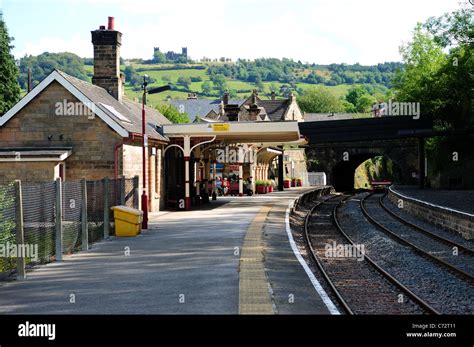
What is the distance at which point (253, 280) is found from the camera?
42.3 feet

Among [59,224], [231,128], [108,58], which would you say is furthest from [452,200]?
[59,224]

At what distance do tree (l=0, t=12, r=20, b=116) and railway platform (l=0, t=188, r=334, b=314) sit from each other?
3912cm

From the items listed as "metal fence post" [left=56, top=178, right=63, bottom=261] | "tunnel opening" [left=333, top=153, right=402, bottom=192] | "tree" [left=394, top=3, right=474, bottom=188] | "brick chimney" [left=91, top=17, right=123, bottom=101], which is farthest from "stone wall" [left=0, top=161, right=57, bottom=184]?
"tunnel opening" [left=333, top=153, right=402, bottom=192]

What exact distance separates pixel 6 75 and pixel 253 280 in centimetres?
4909

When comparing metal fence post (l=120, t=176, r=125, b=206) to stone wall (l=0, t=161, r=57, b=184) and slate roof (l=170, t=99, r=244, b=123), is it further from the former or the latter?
slate roof (l=170, t=99, r=244, b=123)

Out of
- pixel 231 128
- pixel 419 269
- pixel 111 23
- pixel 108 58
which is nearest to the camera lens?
pixel 419 269

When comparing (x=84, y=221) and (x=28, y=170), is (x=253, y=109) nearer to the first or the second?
(x=28, y=170)

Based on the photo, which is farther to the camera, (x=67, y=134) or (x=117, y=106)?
(x=117, y=106)

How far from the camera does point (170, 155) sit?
3562cm

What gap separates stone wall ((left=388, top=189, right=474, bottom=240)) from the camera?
76.9 ft

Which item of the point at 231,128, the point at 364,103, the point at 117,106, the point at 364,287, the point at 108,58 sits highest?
the point at 364,103

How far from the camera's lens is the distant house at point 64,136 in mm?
26859
